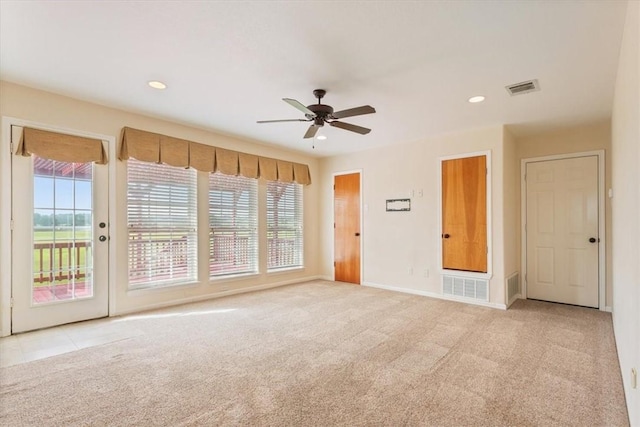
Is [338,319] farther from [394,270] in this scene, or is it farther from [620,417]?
[620,417]

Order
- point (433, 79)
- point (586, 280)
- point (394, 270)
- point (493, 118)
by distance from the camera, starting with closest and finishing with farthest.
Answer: point (433, 79) < point (493, 118) < point (586, 280) < point (394, 270)

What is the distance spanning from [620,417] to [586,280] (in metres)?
3.12

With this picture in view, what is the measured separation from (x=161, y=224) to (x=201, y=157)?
1.12 meters

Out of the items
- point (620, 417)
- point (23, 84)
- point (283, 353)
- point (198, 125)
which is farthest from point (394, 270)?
point (23, 84)

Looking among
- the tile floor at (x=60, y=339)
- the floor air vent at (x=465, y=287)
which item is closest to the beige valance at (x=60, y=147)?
the tile floor at (x=60, y=339)

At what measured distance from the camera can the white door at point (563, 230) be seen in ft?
14.2

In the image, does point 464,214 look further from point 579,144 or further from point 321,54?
point 321,54

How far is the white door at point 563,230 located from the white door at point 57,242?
5984mm

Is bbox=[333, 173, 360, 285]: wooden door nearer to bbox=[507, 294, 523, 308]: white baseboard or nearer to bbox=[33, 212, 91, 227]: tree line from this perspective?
bbox=[507, 294, 523, 308]: white baseboard

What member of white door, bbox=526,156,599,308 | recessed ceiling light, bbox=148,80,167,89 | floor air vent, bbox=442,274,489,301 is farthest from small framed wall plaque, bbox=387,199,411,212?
recessed ceiling light, bbox=148,80,167,89

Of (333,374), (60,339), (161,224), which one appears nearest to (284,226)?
(161,224)

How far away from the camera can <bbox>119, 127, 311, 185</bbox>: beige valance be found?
13.1ft

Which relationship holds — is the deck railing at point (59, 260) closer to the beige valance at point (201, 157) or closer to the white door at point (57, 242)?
the white door at point (57, 242)

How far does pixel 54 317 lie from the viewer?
345cm
